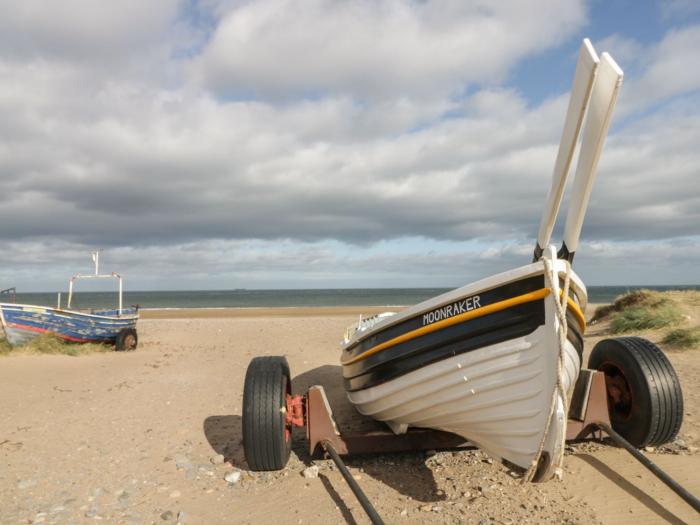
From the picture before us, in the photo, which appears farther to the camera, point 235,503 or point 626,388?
point 626,388

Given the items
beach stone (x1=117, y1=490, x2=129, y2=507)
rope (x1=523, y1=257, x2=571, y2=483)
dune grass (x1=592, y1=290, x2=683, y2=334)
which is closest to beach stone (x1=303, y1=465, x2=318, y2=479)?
beach stone (x1=117, y1=490, x2=129, y2=507)

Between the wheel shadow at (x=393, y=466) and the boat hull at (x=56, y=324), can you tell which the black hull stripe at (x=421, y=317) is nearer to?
the wheel shadow at (x=393, y=466)

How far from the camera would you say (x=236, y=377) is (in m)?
9.23

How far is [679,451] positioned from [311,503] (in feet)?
11.8

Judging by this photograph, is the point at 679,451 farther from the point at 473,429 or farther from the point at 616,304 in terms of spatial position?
the point at 616,304

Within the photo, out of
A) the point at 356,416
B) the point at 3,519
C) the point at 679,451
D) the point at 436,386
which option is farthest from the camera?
the point at 356,416

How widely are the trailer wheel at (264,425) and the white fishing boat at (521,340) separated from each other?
1111mm

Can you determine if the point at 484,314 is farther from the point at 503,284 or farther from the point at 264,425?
the point at 264,425

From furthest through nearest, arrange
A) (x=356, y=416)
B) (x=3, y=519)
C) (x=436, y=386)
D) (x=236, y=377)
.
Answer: (x=236, y=377)
(x=356, y=416)
(x=436, y=386)
(x=3, y=519)

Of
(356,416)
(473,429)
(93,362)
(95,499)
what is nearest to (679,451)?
(473,429)

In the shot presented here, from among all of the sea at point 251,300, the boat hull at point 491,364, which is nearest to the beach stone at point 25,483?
the boat hull at point 491,364

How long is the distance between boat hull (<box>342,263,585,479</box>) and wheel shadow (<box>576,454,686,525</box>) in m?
0.97


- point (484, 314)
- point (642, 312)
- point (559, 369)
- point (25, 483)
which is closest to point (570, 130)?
point (484, 314)

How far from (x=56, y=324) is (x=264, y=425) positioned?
448 inches
